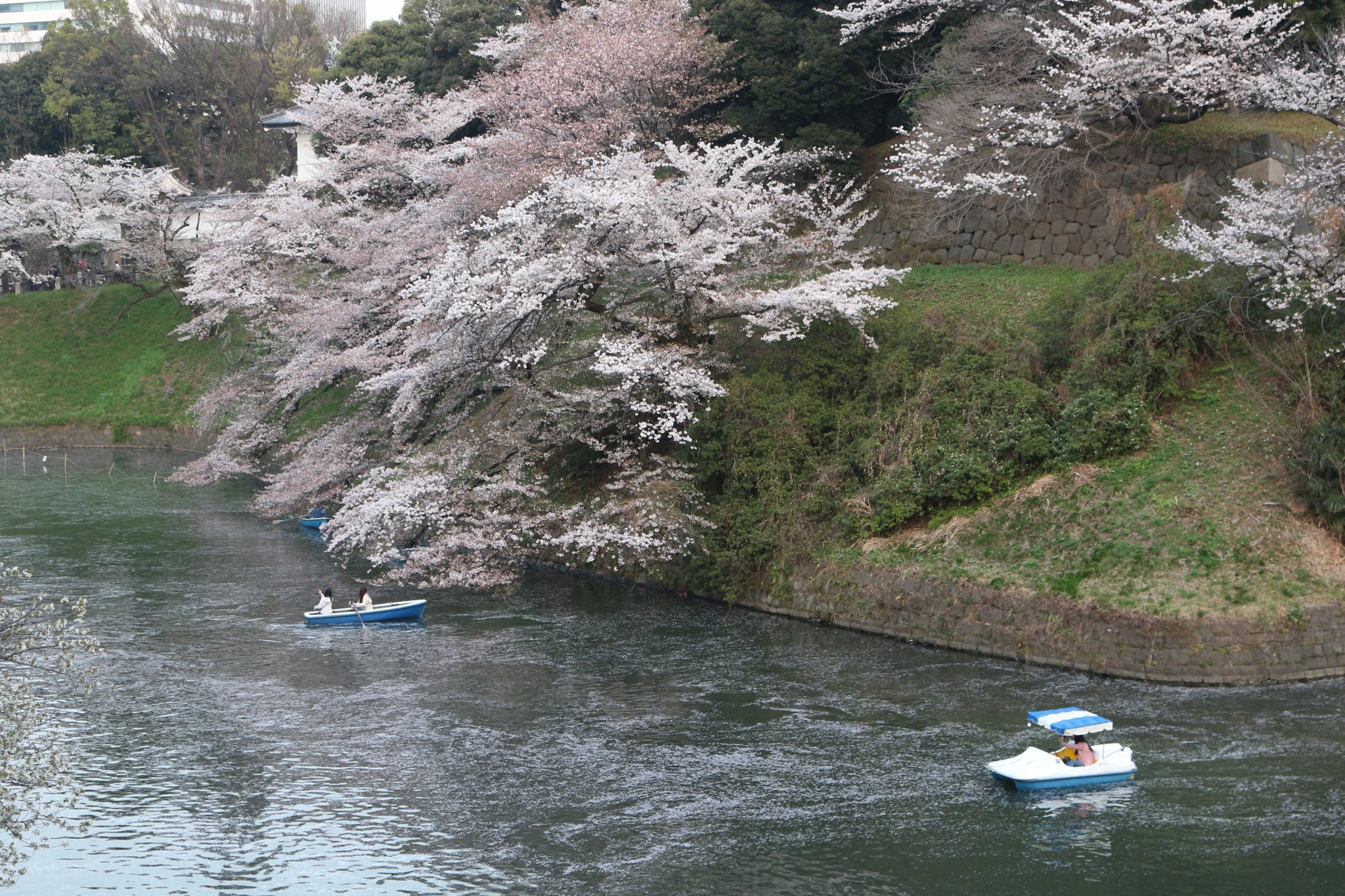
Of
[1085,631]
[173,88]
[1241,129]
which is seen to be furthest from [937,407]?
[173,88]

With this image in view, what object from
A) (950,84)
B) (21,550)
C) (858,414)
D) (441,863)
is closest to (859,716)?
(441,863)

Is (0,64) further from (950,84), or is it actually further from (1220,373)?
(1220,373)

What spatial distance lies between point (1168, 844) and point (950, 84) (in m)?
19.2

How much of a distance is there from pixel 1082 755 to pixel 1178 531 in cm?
587

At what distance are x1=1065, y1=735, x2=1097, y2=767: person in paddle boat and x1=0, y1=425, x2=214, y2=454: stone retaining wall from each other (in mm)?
40300

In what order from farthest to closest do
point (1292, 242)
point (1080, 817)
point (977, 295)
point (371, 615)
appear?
point (977, 295) → point (371, 615) → point (1292, 242) → point (1080, 817)

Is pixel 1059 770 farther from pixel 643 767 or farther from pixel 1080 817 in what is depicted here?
pixel 643 767

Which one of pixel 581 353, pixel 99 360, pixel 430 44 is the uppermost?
pixel 430 44

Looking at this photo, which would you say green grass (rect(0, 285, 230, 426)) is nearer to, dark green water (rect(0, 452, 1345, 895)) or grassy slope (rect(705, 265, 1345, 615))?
dark green water (rect(0, 452, 1345, 895))

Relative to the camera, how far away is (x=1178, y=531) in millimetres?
18250

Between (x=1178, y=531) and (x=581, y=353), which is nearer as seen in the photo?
(x=1178, y=531)

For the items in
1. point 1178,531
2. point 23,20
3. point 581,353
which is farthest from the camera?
point 23,20

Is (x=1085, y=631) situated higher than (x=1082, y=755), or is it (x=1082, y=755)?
(x=1085, y=631)

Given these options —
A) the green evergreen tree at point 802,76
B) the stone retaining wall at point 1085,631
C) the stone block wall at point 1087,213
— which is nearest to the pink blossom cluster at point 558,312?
the green evergreen tree at point 802,76
